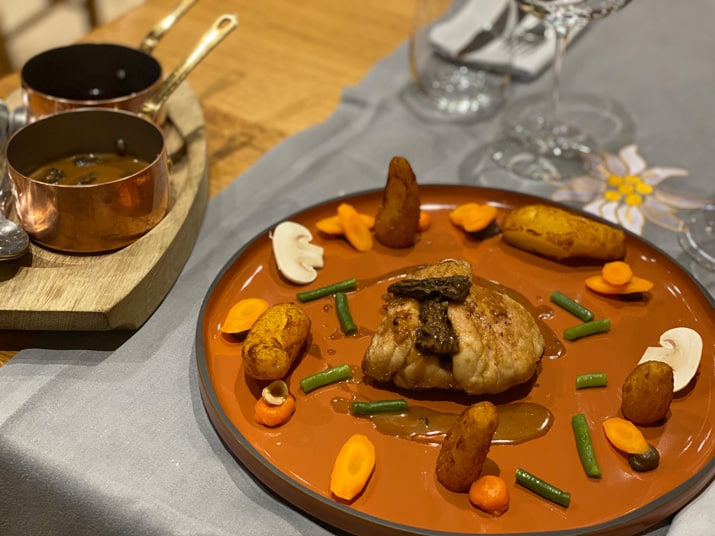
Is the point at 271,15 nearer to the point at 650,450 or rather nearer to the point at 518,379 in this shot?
the point at 518,379

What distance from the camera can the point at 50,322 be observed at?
4.64ft

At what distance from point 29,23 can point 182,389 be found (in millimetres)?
3685

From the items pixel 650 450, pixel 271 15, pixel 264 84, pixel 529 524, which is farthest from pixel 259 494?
pixel 271 15

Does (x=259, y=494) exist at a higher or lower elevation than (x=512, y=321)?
lower

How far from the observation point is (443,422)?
1.28 meters

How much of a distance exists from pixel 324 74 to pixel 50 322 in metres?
1.19

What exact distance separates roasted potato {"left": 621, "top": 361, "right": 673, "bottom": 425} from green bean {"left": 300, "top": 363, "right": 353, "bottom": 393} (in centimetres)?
44

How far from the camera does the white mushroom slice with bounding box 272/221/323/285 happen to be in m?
1.54

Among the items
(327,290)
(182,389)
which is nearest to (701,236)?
→ (327,290)

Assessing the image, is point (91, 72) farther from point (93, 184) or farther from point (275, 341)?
point (275, 341)

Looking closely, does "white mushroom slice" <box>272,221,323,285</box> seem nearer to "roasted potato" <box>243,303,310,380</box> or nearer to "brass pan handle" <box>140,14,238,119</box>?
"roasted potato" <box>243,303,310,380</box>

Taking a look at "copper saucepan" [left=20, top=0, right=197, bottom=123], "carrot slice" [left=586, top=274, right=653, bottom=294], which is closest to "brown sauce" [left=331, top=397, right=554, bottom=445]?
"carrot slice" [left=586, top=274, right=653, bottom=294]

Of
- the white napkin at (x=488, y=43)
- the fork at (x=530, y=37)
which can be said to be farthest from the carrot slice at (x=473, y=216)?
the fork at (x=530, y=37)

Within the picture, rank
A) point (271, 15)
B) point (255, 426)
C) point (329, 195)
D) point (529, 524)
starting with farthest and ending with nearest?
point (271, 15) → point (329, 195) → point (255, 426) → point (529, 524)
